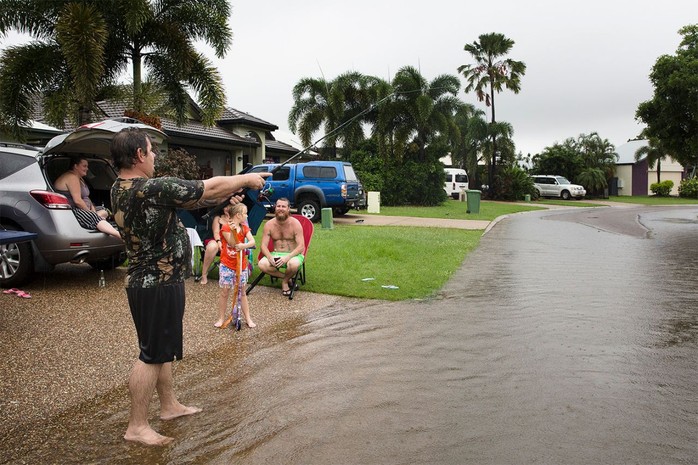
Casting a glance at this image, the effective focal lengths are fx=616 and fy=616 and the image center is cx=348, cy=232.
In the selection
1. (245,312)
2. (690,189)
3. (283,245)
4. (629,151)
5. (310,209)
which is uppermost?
(629,151)

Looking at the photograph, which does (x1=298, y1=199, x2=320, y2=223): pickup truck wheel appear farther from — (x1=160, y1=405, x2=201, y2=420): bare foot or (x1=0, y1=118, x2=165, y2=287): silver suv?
(x1=160, y1=405, x2=201, y2=420): bare foot

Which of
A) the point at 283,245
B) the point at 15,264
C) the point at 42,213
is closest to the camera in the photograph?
the point at 42,213

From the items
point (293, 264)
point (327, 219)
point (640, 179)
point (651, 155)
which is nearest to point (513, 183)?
point (651, 155)

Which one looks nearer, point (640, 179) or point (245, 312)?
point (245, 312)

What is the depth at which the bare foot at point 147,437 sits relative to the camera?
3561 millimetres

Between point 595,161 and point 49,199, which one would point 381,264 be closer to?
point 49,199

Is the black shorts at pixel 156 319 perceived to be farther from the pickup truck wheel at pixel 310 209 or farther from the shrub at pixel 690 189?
the shrub at pixel 690 189

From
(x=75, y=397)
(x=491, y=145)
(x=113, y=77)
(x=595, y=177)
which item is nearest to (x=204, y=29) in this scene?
(x=113, y=77)

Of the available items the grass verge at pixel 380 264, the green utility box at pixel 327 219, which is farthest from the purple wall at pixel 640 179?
the grass verge at pixel 380 264

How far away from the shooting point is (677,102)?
1107 inches

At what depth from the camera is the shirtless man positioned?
7801 millimetres

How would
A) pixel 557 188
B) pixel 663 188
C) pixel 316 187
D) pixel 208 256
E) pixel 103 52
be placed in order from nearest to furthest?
pixel 208 256
pixel 103 52
pixel 316 187
pixel 557 188
pixel 663 188

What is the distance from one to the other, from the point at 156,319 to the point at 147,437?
68 cm

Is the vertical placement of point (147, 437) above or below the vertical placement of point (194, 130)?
below
